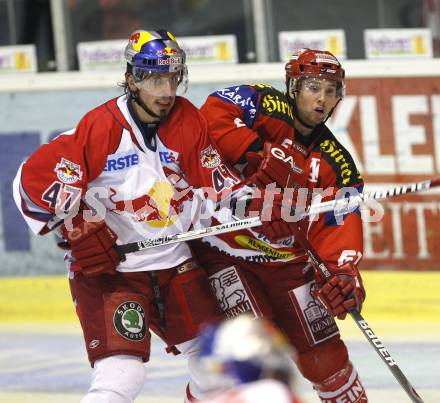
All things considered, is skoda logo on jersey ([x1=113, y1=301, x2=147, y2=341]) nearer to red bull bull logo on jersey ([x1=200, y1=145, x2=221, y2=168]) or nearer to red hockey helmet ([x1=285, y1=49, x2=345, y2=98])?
red bull bull logo on jersey ([x1=200, y1=145, x2=221, y2=168])

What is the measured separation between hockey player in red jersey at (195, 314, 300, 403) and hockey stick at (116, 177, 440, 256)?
160 centimetres

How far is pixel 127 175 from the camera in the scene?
432 cm

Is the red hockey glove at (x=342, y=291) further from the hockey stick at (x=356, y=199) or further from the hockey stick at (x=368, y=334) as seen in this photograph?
the hockey stick at (x=356, y=199)

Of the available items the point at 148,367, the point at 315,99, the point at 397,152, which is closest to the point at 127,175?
the point at 315,99

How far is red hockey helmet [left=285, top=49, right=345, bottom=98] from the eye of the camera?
15.1 ft

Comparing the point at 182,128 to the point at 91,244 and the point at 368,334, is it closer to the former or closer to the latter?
the point at 91,244

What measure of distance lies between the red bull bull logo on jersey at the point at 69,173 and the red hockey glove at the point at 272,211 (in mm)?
592

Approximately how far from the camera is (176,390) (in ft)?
18.6

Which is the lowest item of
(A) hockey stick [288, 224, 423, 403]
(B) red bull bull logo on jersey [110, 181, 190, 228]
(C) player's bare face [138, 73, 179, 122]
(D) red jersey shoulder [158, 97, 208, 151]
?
(A) hockey stick [288, 224, 423, 403]

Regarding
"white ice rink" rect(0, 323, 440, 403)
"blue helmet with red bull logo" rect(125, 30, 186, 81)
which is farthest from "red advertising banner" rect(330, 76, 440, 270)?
"blue helmet with red bull logo" rect(125, 30, 186, 81)

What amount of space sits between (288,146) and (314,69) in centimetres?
28

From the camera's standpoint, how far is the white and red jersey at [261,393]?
107 inches

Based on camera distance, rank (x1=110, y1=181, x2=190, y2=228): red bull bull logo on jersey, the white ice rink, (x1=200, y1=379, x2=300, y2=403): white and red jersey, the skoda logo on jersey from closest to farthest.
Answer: (x1=200, y1=379, x2=300, y2=403): white and red jersey, the skoda logo on jersey, (x1=110, y1=181, x2=190, y2=228): red bull bull logo on jersey, the white ice rink

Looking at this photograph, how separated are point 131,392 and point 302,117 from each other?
113cm
